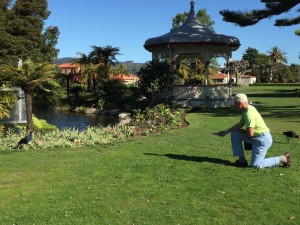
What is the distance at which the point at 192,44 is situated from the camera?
66.8ft

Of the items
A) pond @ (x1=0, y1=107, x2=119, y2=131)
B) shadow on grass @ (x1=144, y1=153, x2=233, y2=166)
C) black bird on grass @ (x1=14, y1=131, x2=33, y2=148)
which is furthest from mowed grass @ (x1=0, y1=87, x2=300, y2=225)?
pond @ (x1=0, y1=107, x2=119, y2=131)

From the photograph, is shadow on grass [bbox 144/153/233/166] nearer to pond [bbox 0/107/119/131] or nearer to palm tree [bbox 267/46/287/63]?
pond [bbox 0/107/119/131]

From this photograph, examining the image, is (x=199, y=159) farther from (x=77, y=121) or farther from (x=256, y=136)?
(x=77, y=121)

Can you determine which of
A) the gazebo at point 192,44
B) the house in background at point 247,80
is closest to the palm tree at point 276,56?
the house in background at point 247,80

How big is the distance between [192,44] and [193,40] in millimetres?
247

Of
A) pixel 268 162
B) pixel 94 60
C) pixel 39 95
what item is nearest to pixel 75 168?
pixel 268 162

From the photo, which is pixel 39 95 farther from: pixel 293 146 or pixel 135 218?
pixel 135 218

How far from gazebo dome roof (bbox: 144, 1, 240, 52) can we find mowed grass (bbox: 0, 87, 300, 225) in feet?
40.8

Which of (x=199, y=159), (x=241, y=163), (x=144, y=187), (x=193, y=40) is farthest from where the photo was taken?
(x=193, y=40)

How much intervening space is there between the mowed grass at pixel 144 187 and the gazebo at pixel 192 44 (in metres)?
12.5

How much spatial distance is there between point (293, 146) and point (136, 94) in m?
13.3

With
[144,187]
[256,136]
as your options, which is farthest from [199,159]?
[144,187]

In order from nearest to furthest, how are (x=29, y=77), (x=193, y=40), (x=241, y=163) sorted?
(x=241, y=163), (x=29, y=77), (x=193, y=40)

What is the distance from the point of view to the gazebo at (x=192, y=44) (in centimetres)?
2028
